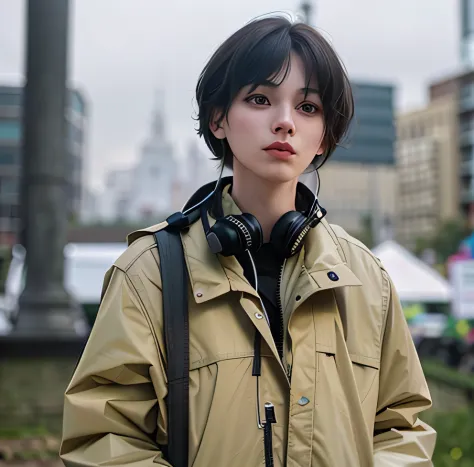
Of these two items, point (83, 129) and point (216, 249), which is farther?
point (83, 129)

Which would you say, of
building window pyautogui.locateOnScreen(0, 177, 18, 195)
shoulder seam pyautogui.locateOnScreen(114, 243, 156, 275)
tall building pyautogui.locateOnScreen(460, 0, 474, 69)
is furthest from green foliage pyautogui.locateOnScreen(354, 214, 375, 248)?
shoulder seam pyautogui.locateOnScreen(114, 243, 156, 275)

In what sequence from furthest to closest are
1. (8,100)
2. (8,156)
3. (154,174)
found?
(154,174)
(8,156)
(8,100)

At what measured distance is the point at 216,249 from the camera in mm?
1483

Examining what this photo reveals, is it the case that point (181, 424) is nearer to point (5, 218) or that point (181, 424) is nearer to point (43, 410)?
point (43, 410)

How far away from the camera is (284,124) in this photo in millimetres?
1517

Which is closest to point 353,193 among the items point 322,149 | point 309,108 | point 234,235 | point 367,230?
point 367,230

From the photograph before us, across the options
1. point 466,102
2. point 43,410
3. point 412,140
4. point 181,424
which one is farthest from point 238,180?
point 412,140

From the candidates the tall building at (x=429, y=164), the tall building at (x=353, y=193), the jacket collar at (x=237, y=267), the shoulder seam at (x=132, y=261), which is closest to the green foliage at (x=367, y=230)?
the tall building at (x=429, y=164)

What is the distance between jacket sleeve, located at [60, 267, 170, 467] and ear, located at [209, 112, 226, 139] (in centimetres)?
38

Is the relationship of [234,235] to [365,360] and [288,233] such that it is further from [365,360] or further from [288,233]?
[365,360]

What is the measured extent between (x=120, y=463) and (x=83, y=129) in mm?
90653

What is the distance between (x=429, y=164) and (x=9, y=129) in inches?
1487

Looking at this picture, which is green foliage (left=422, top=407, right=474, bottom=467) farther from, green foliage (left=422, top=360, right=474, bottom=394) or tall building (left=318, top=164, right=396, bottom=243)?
tall building (left=318, top=164, right=396, bottom=243)

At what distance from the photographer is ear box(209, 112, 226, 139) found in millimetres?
1638
